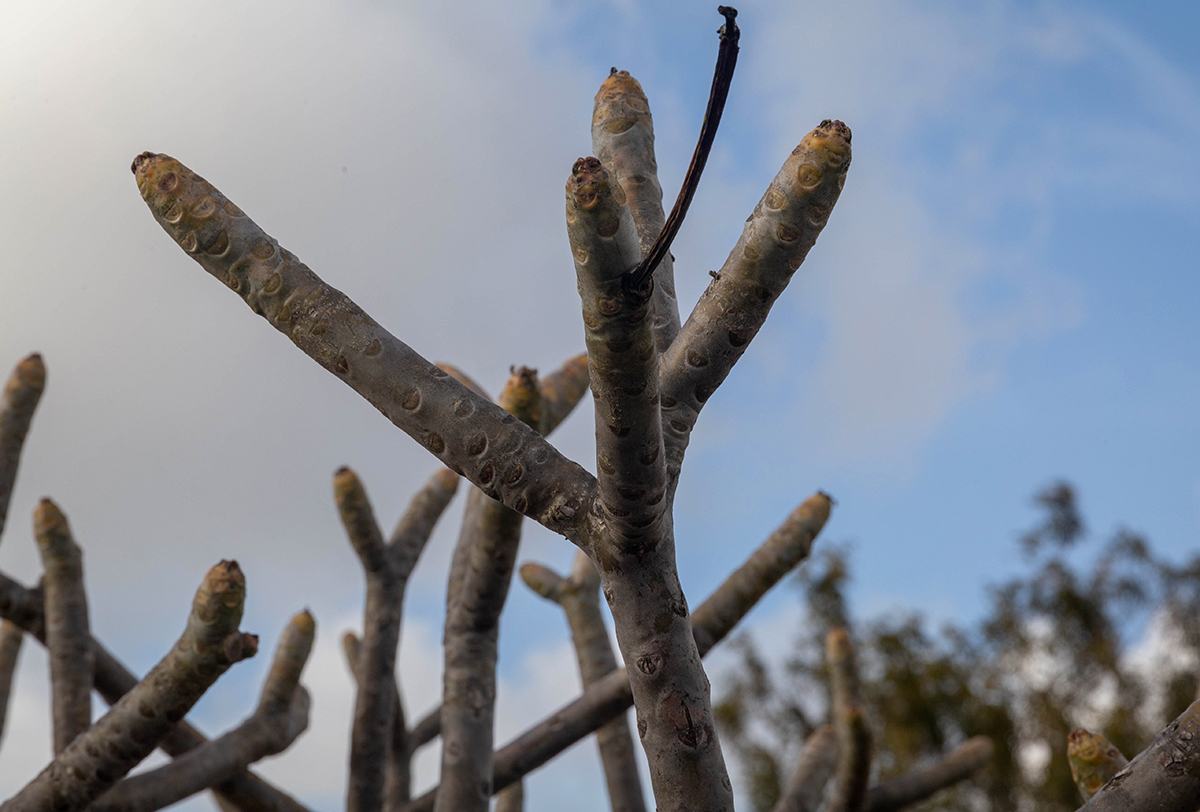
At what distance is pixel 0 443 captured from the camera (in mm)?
4488

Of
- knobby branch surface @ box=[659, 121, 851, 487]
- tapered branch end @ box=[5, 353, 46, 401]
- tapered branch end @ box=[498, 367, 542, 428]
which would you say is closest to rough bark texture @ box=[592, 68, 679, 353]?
knobby branch surface @ box=[659, 121, 851, 487]

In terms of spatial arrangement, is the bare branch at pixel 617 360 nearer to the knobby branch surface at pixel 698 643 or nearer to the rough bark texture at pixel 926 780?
the knobby branch surface at pixel 698 643

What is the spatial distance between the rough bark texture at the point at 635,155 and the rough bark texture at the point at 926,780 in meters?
3.34

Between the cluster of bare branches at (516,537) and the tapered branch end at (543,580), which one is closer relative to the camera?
the cluster of bare branches at (516,537)

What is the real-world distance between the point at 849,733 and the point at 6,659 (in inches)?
191

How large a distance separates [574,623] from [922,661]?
16.9 metres

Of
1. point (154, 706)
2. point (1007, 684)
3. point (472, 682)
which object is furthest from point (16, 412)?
point (1007, 684)

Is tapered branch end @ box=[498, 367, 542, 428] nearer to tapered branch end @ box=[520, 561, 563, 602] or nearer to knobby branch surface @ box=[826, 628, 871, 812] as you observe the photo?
knobby branch surface @ box=[826, 628, 871, 812]

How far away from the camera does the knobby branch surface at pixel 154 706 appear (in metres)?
2.79

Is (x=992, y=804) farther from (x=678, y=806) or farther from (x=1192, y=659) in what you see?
(x=678, y=806)

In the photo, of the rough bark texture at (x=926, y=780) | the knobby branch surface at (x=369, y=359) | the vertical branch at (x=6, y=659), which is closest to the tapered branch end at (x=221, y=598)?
the knobby branch surface at (x=369, y=359)

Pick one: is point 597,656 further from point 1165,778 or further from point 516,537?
point 1165,778

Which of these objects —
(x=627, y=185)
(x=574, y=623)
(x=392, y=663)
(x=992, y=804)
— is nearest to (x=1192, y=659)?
(x=992, y=804)

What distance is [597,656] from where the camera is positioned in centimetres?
535
